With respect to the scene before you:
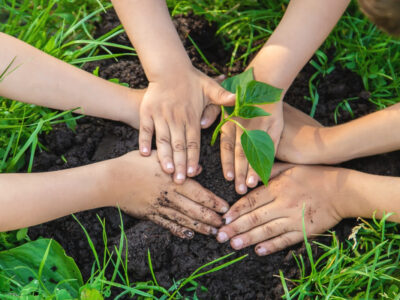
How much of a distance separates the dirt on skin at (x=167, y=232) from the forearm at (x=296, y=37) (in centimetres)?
22

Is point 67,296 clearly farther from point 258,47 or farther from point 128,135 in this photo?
point 258,47

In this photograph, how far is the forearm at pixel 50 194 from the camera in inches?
50.0

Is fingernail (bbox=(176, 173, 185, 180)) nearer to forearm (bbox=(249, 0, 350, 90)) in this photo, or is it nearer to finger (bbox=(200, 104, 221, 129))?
finger (bbox=(200, 104, 221, 129))

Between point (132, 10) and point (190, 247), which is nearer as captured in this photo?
point (190, 247)

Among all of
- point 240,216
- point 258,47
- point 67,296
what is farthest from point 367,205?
point 67,296

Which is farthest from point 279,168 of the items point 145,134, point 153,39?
point 153,39

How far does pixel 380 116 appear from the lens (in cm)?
143

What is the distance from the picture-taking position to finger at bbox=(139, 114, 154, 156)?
1405mm

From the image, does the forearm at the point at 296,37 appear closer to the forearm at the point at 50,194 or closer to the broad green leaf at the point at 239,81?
the broad green leaf at the point at 239,81

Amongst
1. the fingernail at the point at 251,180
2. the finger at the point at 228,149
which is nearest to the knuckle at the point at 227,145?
the finger at the point at 228,149

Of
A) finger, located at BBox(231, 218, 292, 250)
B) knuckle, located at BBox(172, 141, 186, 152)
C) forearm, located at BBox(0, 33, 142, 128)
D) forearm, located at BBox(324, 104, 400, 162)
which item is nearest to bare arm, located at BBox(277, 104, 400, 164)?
forearm, located at BBox(324, 104, 400, 162)

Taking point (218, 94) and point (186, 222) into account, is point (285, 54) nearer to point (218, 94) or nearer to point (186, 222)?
point (218, 94)

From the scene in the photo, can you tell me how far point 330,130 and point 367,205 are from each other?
0.26m

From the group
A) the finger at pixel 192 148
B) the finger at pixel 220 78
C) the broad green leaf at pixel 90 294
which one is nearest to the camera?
the broad green leaf at pixel 90 294
